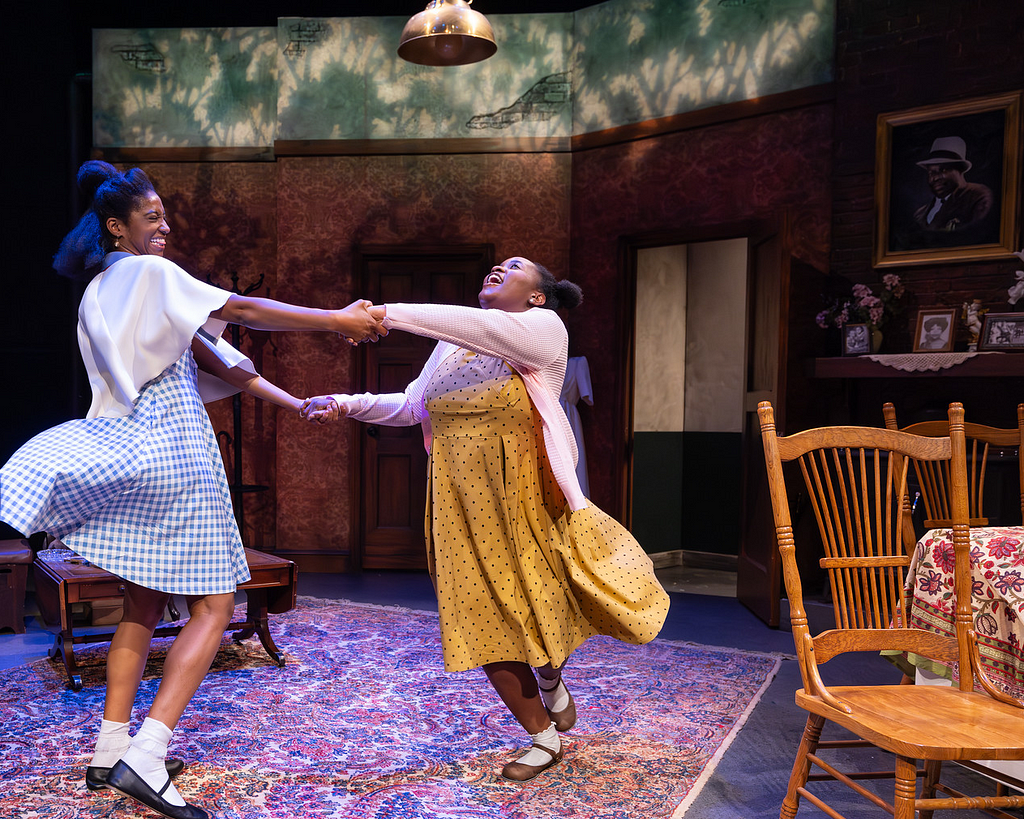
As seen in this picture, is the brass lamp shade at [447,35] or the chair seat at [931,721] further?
the brass lamp shade at [447,35]

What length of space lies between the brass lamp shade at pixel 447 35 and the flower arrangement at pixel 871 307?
2.42m

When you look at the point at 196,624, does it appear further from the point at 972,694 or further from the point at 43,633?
the point at 43,633

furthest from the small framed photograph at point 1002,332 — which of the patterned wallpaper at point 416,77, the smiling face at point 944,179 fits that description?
the patterned wallpaper at point 416,77

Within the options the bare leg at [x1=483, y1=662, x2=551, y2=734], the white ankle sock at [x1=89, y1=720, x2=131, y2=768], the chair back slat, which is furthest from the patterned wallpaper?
the white ankle sock at [x1=89, y1=720, x2=131, y2=768]

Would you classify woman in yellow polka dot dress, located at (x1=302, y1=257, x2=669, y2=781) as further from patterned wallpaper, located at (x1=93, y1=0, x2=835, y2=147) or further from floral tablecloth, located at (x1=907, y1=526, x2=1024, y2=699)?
patterned wallpaper, located at (x1=93, y1=0, x2=835, y2=147)

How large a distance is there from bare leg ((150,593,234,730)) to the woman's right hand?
0.76 meters

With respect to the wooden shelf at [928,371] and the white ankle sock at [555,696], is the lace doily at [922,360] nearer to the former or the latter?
the wooden shelf at [928,371]

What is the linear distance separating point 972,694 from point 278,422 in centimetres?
500

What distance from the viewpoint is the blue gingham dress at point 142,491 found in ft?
6.38

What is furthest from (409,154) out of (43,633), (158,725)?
(158,725)

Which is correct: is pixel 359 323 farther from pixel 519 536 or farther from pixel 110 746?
pixel 110 746

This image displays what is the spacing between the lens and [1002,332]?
165 inches

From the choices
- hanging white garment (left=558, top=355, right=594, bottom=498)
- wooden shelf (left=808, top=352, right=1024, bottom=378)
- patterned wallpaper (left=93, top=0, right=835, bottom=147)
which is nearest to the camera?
wooden shelf (left=808, top=352, right=1024, bottom=378)

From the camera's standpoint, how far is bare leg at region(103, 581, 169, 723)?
215 cm
